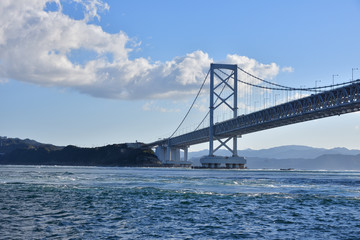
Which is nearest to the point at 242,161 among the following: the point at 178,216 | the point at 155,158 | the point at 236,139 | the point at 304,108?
the point at 236,139

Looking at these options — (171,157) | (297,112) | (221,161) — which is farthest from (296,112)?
(171,157)

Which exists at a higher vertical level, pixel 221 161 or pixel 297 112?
pixel 297 112

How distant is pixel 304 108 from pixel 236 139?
36982 mm

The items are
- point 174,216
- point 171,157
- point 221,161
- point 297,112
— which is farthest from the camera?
point 171,157

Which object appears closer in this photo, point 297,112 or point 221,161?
point 297,112

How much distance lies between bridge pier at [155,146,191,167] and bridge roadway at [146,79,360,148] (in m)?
41.9

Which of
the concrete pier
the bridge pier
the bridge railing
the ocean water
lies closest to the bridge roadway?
the bridge railing

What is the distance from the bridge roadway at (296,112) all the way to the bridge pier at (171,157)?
137 ft

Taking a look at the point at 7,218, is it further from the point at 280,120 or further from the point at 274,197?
the point at 280,120

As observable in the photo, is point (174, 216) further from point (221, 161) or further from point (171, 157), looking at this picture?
point (171, 157)

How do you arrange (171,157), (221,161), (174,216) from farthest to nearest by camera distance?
(171,157) < (221,161) < (174,216)

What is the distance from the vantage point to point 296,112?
255ft

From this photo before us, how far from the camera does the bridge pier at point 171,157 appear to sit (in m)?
160

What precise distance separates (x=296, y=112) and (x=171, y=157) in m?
89.7
